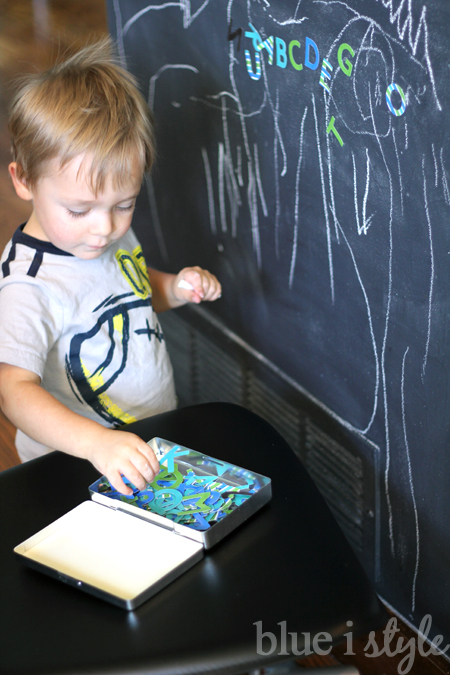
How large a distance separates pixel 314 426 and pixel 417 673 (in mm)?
429

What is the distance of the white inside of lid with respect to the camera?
74 cm

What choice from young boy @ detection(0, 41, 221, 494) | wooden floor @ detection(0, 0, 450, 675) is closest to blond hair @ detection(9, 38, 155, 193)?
young boy @ detection(0, 41, 221, 494)

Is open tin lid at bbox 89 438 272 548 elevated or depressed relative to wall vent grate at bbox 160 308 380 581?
elevated

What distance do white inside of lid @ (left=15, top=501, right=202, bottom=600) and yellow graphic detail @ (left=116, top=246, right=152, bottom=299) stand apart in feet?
1.49

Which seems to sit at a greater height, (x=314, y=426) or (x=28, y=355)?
(x=28, y=355)

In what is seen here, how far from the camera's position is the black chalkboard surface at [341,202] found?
0.92 m

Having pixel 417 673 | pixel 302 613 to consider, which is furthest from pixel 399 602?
pixel 302 613

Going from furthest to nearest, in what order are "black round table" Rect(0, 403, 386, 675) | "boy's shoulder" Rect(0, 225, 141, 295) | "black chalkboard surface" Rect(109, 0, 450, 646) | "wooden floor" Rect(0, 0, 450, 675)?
"wooden floor" Rect(0, 0, 450, 675), "boy's shoulder" Rect(0, 225, 141, 295), "black chalkboard surface" Rect(109, 0, 450, 646), "black round table" Rect(0, 403, 386, 675)

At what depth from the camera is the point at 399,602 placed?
1246mm

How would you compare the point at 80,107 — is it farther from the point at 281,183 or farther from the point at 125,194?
the point at 281,183

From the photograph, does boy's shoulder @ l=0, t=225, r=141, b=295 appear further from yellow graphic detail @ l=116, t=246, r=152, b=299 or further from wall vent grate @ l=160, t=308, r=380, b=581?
wall vent grate @ l=160, t=308, r=380, b=581

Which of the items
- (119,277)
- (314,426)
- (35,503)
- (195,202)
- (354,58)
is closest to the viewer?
(35,503)

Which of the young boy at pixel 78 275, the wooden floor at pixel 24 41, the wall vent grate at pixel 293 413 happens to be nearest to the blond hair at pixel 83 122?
the young boy at pixel 78 275

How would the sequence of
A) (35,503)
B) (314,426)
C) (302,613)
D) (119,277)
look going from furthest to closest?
(314,426), (119,277), (35,503), (302,613)
